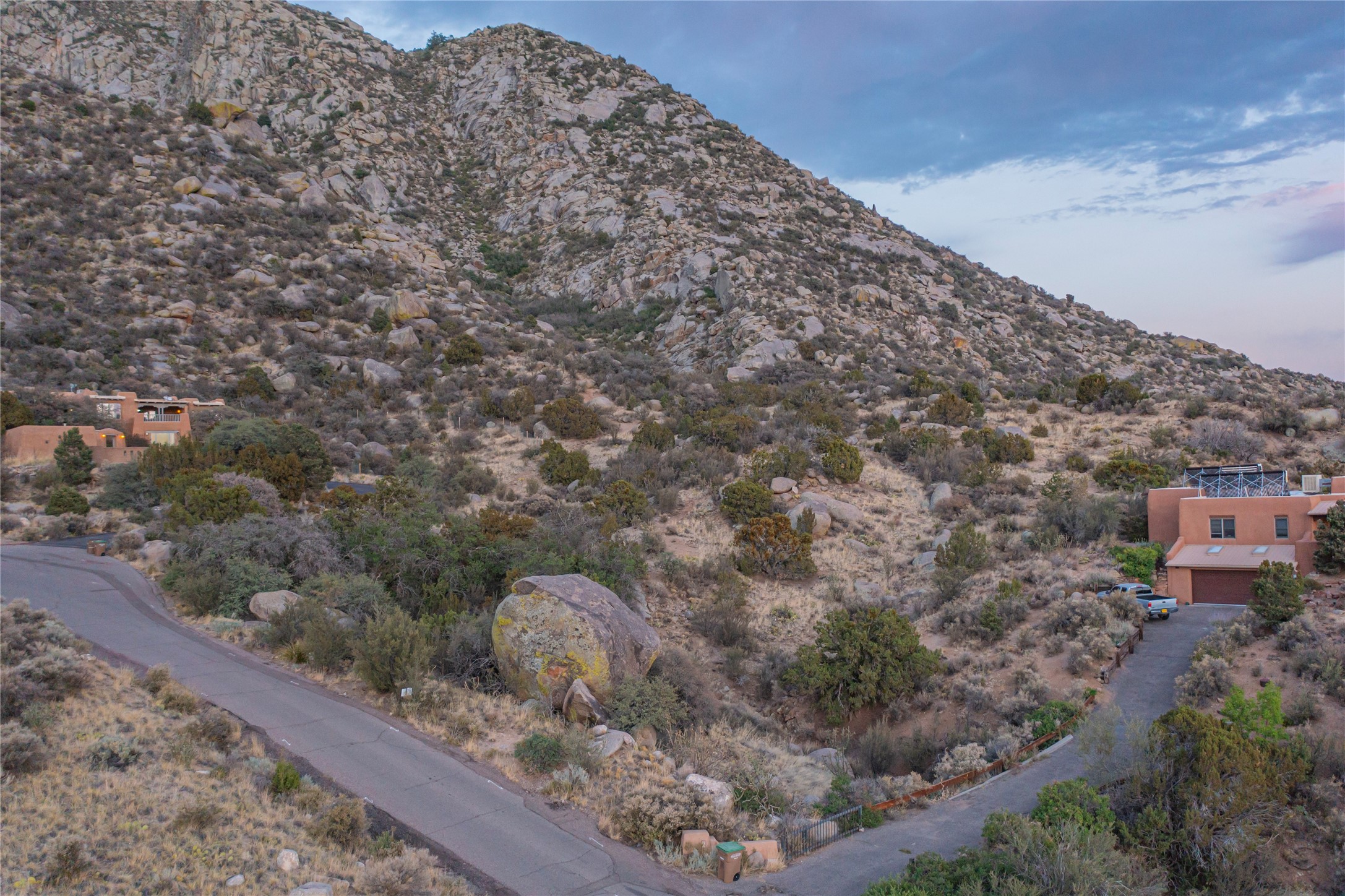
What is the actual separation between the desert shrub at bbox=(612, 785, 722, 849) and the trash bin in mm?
531

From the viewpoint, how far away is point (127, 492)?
70.9 ft

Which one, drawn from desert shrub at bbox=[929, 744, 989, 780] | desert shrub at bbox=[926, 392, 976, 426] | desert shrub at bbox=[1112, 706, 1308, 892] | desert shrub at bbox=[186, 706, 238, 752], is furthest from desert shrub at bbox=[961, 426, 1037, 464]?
desert shrub at bbox=[186, 706, 238, 752]

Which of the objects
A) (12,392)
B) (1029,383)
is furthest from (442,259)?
(1029,383)

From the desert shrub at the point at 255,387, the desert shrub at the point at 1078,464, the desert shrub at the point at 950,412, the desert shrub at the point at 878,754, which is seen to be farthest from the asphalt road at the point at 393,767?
the desert shrub at the point at 950,412

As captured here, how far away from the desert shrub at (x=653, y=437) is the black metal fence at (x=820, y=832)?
19.3m

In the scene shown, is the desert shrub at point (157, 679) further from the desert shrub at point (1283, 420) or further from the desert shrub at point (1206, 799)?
the desert shrub at point (1283, 420)

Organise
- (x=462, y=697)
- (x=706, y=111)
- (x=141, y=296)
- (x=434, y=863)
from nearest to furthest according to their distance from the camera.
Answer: (x=434, y=863), (x=462, y=697), (x=141, y=296), (x=706, y=111)

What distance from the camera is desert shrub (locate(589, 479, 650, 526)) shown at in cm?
2256

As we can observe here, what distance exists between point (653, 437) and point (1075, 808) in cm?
2188

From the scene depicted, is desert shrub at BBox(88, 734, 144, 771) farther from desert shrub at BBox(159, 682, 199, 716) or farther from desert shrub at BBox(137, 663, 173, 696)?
desert shrub at BBox(137, 663, 173, 696)

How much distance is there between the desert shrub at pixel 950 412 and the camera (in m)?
31.0

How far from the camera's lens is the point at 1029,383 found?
41.0m

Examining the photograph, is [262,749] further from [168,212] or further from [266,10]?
[266,10]

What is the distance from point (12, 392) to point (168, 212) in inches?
750
